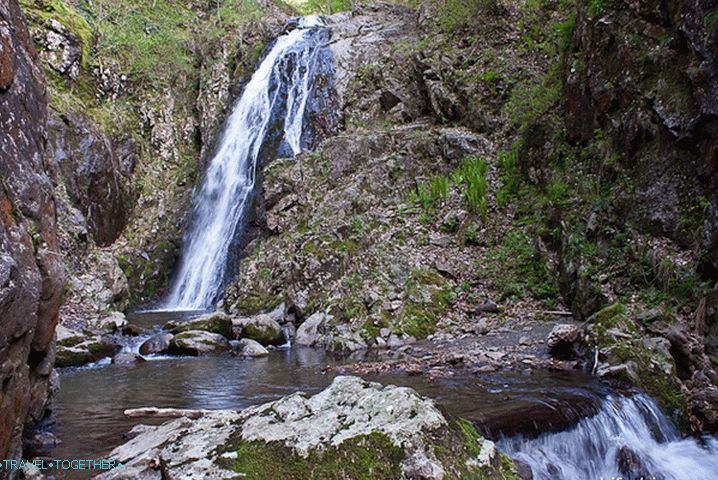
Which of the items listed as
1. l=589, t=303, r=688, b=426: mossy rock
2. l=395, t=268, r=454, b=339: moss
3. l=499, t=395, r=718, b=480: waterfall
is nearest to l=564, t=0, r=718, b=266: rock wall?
l=589, t=303, r=688, b=426: mossy rock

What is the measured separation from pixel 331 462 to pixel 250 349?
698cm

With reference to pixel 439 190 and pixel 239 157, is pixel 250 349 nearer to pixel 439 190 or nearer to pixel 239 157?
pixel 439 190

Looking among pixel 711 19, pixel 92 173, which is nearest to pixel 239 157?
pixel 92 173

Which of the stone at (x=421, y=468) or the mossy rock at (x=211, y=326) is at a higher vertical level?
the stone at (x=421, y=468)

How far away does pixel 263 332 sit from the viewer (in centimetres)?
1064

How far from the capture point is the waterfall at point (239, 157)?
16.3 meters

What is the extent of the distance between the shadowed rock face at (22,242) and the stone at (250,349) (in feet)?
16.3

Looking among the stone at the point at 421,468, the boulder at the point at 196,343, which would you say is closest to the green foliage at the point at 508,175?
the boulder at the point at 196,343

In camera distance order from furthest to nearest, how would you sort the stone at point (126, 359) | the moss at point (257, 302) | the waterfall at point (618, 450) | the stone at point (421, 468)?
the moss at point (257, 302), the stone at point (126, 359), the waterfall at point (618, 450), the stone at point (421, 468)

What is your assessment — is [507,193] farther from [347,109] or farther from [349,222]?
[347,109]

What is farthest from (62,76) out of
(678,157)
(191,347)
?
(678,157)

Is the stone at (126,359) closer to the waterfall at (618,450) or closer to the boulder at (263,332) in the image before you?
the boulder at (263,332)

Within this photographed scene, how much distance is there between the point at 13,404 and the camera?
3529mm

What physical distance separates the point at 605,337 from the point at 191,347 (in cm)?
732
